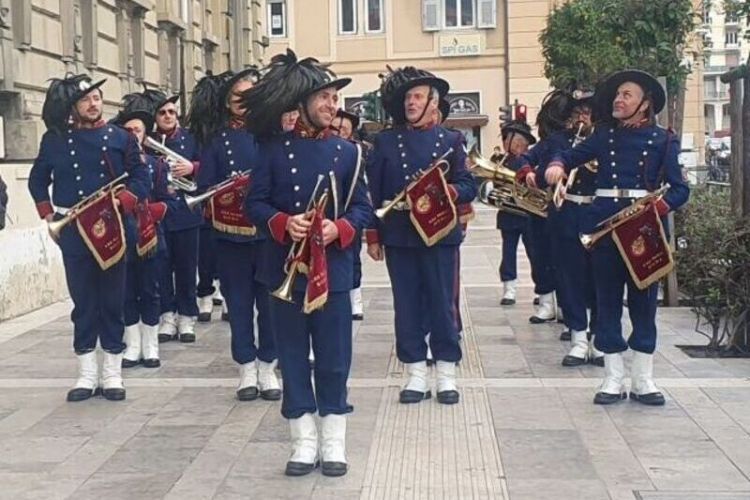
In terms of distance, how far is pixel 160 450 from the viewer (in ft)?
20.4

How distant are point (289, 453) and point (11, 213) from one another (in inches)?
273

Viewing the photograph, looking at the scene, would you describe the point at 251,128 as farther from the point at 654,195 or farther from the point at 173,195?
the point at 173,195

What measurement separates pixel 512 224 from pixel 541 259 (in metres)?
1.05

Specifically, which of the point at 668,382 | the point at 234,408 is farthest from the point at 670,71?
the point at 234,408

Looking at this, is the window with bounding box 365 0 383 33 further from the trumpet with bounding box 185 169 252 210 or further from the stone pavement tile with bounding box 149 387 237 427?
the stone pavement tile with bounding box 149 387 237 427

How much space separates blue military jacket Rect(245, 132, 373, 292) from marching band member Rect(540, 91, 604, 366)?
9.52 ft

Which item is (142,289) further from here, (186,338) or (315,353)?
(315,353)

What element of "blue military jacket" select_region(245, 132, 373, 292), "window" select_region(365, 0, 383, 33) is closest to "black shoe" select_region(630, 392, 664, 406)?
"blue military jacket" select_region(245, 132, 373, 292)

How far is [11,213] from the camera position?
470 inches

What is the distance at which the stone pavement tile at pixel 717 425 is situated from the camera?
19.5ft

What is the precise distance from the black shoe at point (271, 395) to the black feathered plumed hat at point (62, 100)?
7.20 feet

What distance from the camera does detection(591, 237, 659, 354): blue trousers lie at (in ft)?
22.9

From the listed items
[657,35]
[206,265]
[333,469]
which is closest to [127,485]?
[333,469]

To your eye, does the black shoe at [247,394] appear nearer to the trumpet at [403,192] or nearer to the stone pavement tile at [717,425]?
the trumpet at [403,192]
